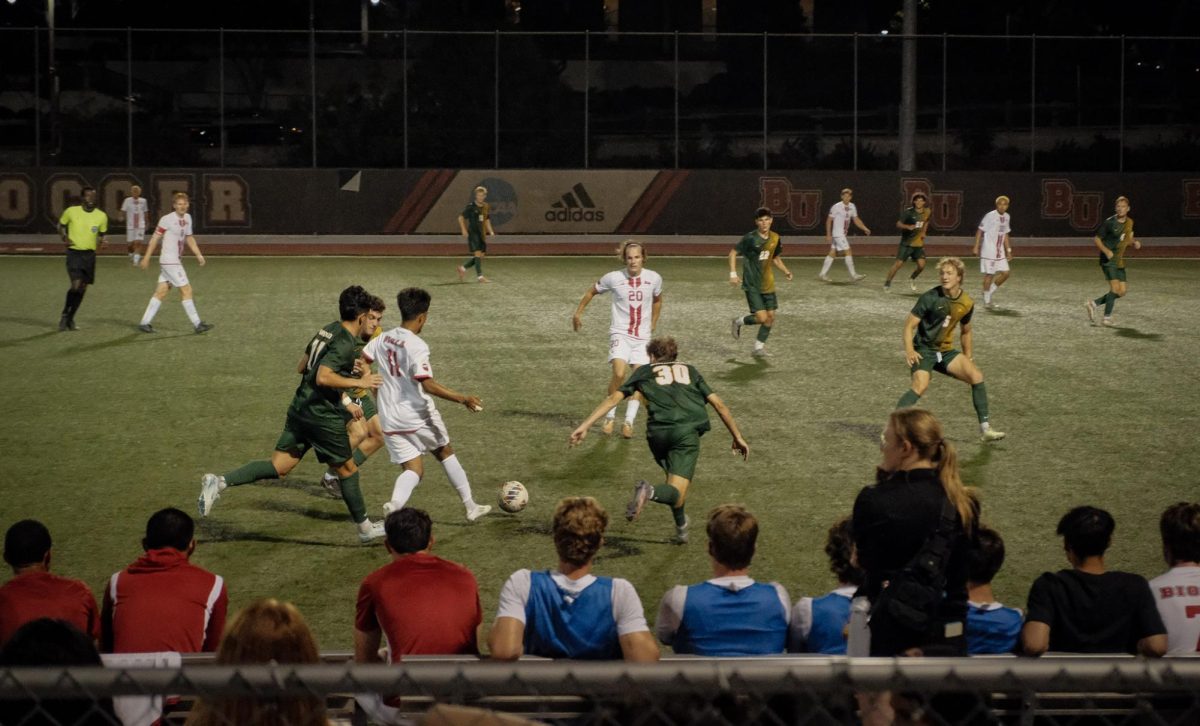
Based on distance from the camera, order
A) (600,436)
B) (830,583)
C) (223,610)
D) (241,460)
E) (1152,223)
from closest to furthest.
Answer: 1. (223,610)
2. (830,583)
3. (241,460)
4. (600,436)
5. (1152,223)

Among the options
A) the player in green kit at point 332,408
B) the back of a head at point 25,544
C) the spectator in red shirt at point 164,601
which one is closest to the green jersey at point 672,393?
the player in green kit at point 332,408

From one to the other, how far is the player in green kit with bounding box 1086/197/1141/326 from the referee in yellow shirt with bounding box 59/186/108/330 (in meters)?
16.7

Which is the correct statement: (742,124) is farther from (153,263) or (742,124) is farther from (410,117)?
(153,263)

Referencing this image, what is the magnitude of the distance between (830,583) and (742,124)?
4021cm

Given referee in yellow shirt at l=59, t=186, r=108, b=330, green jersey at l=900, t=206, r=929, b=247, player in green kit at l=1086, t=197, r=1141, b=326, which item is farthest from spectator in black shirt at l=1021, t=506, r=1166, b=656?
green jersey at l=900, t=206, r=929, b=247

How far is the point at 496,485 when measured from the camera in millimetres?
12422

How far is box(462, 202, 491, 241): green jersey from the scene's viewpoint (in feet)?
95.6

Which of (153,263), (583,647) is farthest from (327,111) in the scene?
(583,647)

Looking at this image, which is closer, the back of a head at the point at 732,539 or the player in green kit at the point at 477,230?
the back of a head at the point at 732,539

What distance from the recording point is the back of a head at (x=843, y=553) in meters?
6.57

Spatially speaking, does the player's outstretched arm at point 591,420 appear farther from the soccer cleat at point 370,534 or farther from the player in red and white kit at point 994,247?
the player in red and white kit at point 994,247

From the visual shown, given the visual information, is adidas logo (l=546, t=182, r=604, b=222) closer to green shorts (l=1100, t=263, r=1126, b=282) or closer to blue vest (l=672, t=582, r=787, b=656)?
green shorts (l=1100, t=263, r=1126, b=282)

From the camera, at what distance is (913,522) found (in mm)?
5266

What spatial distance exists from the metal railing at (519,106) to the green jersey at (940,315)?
29307mm
